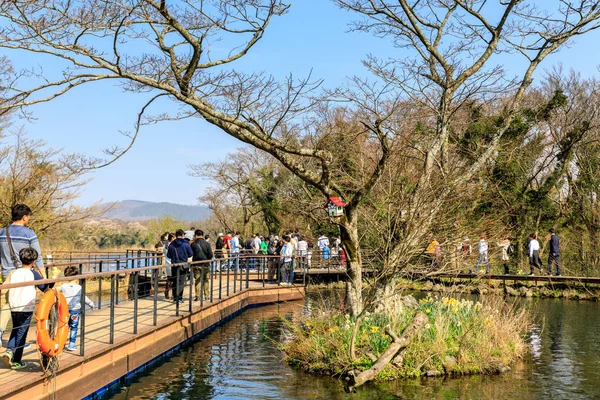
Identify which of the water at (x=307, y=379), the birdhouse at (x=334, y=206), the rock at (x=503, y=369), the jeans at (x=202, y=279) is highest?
the birdhouse at (x=334, y=206)

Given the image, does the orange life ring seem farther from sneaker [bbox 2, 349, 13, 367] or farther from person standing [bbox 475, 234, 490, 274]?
person standing [bbox 475, 234, 490, 274]

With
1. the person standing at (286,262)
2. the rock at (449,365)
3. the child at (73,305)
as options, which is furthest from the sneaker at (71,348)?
the person standing at (286,262)

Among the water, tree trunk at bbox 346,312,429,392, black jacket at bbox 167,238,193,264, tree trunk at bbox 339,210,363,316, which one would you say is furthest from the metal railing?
tree trunk at bbox 346,312,429,392

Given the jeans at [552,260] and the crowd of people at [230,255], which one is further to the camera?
the jeans at [552,260]

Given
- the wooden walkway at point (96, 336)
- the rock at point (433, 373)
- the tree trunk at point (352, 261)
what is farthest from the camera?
the tree trunk at point (352, 261)

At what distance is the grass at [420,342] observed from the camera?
11.6 metres

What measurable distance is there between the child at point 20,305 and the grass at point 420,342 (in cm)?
501

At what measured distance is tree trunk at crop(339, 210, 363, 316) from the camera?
13164 mm

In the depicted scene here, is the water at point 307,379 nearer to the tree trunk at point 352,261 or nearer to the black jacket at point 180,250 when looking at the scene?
the tree trunk at point 352,261

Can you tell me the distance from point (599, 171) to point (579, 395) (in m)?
23.0

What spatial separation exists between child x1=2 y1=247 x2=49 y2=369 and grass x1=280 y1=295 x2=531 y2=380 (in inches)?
197

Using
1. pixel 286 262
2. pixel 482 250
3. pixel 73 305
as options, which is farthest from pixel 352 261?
pixel 286 262

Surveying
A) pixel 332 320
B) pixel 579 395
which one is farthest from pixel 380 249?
pixel 579 395

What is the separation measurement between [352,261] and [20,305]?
6417 mm
